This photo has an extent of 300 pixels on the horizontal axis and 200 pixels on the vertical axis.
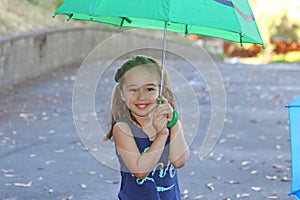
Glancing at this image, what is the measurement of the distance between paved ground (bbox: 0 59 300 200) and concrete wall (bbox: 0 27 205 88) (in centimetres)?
54

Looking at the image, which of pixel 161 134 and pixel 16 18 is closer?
pixel 161 134

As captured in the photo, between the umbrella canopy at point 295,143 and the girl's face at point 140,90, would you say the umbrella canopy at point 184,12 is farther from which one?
the umbrella canopy at point 295,143

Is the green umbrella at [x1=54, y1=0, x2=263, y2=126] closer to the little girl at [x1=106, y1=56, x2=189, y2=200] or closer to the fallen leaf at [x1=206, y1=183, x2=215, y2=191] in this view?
the little girl at [x1=106, y1=56, x2=189, y2=200]

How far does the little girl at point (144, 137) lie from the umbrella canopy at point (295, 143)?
1.69ft

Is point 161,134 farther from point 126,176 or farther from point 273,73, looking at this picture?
point 273,73

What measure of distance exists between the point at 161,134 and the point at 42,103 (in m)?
7.88

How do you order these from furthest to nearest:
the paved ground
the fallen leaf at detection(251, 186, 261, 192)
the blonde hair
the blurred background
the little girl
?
the blurred background < the fallen leaf at detection(251, 186, 261, 192) < the paved ground < the blonde hair < the little girl

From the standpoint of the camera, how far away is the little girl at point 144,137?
312 centimetres

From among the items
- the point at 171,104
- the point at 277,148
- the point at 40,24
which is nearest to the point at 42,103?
the point at 277,148

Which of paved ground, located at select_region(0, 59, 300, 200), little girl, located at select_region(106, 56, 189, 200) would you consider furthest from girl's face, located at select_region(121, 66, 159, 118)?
paved ground, located at select_region(0, 59, 300, 200)

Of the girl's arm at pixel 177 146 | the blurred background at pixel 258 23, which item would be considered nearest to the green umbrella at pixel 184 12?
the girl's arm at pixel 177 146

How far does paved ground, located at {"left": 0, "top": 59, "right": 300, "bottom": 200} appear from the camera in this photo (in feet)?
19.4

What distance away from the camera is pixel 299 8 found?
36.4 metres

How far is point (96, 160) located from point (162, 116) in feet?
13.2
